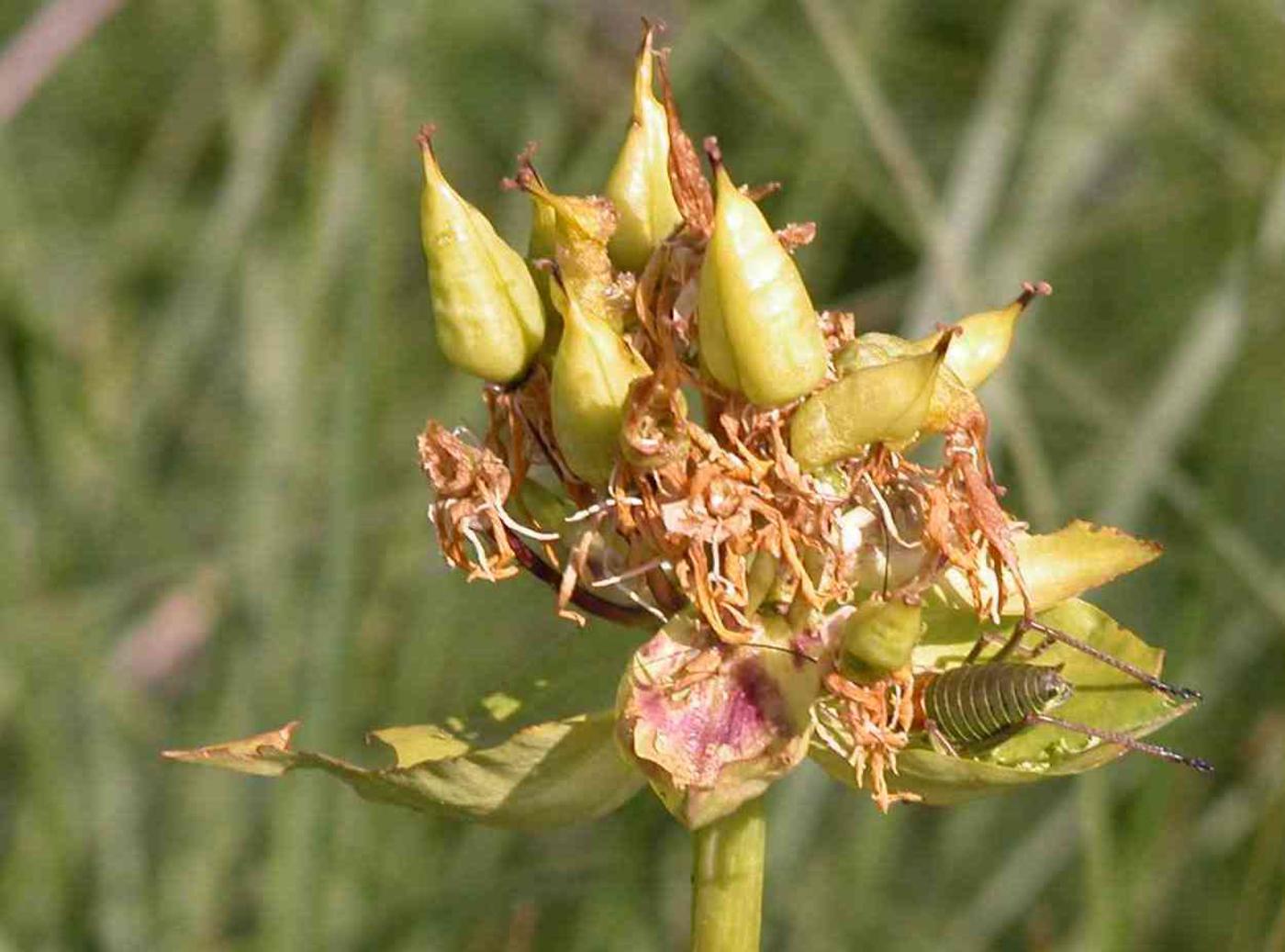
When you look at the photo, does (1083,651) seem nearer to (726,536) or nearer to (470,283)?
(726,536)

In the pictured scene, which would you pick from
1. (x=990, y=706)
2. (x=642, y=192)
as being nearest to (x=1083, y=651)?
(x=990, y=706)

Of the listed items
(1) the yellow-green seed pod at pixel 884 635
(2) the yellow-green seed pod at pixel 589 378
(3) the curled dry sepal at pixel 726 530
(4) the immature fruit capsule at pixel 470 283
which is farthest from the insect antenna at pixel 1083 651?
(4) the immature fruit capsule at pixel 470 283

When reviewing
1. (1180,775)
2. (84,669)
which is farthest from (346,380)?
(1180,775)

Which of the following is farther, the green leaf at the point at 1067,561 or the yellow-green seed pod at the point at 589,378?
the green leaf at the point at 1067,561

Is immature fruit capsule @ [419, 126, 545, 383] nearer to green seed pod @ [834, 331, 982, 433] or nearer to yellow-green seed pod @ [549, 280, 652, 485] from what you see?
yellow-green seed pod @ [549, 280, 652, 485]

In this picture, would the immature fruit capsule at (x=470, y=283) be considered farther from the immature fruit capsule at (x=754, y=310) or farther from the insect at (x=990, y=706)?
the insect at (x=990, y=706)

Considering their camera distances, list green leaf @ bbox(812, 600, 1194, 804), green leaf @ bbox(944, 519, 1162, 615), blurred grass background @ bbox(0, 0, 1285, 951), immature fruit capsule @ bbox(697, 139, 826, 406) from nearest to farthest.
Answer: immature fruit capsule @ bbox(697, 139, 826, 406) < green leaf @ bbox(812, 600, 1194, 804) < green leaf @ bbox(944, 519, 1162, 615) < blurred grass background @ bbox(0, 0, 1285, 951)

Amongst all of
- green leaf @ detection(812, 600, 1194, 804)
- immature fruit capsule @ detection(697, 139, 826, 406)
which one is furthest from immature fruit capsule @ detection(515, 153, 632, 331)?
green leaf @ detection(812, 600, 1194, 804)

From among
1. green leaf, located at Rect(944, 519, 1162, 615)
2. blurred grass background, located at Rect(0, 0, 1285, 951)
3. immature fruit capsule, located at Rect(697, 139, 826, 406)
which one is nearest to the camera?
immature fruit capsule, located at Rect(697, 139, 826, 406)

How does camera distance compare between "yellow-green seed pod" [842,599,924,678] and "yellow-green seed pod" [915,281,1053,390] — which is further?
"yellow-green seed pod" [915,281,1053,390]
